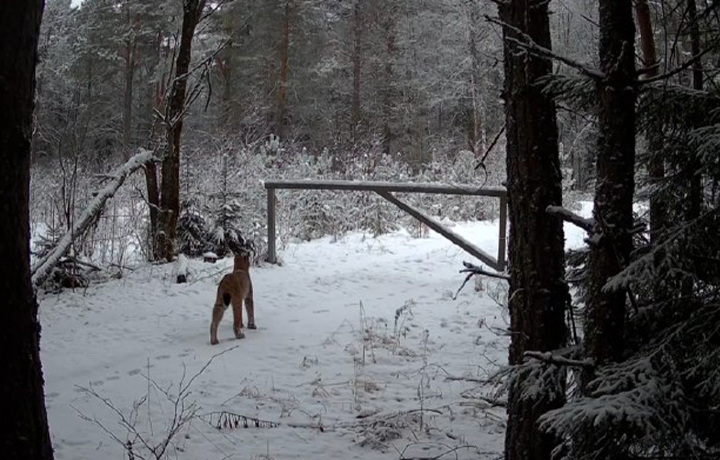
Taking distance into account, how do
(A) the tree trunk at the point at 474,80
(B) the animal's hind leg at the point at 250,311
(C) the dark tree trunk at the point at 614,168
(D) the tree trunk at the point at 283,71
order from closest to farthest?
(C) the dark tree trunk at the point at 614,168
(B) the animal's hind leg at the point at 250,311
(A) the tree trunk at the point at 474,80
(D) the tree trunk at the point at 283,71

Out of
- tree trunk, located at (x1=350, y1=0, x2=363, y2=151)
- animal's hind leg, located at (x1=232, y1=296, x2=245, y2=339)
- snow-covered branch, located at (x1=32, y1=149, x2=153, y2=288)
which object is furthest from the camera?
tree trunk, located at (x1=350, y1=0, x2=363, y2=151)

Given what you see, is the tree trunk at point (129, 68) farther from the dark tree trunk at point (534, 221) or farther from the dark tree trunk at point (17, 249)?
the dark tree trunk at point (534, 221)

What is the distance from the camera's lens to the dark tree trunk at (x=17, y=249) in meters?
2.05

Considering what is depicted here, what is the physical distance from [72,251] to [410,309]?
4.36 meters

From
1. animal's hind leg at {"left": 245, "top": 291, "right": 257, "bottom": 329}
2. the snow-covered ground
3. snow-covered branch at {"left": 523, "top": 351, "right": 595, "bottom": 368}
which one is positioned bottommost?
the snow-covered ground

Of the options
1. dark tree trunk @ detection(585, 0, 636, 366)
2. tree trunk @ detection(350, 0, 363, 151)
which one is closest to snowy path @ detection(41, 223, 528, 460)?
dark tree trunk @ detection(585, 0, 636, 366)

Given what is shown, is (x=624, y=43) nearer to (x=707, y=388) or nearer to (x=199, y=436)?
(x=707, y=388)

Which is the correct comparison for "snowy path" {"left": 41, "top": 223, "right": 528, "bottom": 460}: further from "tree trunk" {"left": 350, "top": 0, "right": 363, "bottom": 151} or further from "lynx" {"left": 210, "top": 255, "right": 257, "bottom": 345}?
"tree trunk" {"left": 350, "top": 0, "right": 363, "bottom": 151}

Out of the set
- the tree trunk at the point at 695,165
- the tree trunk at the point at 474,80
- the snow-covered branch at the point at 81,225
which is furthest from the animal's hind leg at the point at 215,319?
the tree trunk at the point at 474,80

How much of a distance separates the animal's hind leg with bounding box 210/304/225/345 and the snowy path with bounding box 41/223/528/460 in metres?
0.09

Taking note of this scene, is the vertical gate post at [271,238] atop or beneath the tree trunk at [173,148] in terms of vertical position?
beneath

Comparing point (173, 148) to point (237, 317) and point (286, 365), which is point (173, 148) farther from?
point (286, 365)

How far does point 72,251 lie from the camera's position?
7.79 m

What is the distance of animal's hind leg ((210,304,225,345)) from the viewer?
17.1 feet
